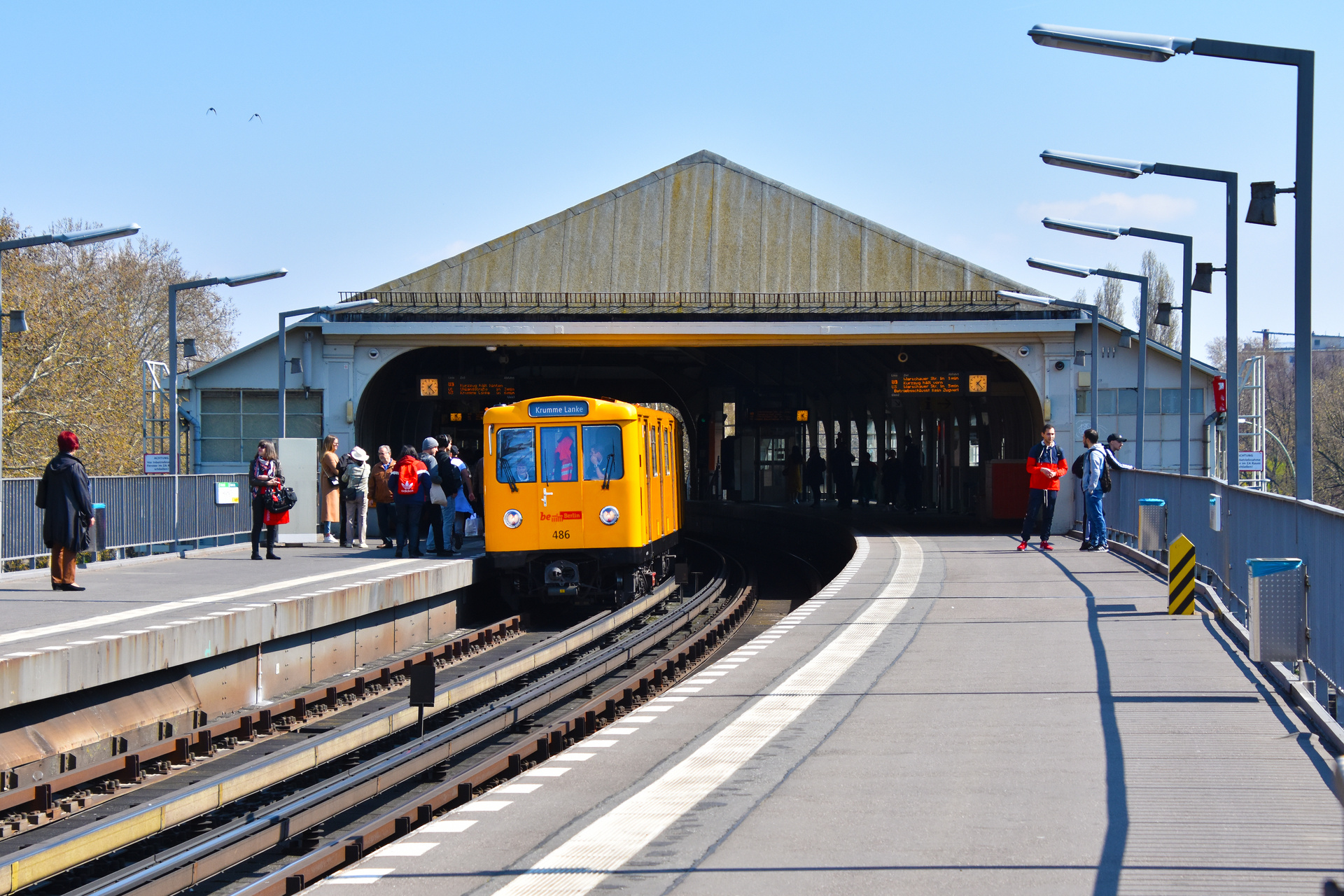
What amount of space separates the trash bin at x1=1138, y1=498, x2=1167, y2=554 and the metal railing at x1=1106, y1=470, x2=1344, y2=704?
191 mm

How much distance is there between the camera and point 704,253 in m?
35.2

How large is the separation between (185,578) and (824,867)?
13.9 meters

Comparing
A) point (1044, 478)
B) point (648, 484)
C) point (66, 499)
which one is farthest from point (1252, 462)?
point (66, 499)

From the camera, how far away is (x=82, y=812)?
998cm

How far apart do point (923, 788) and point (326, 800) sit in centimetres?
414

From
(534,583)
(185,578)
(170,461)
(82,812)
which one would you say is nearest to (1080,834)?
(82,812)

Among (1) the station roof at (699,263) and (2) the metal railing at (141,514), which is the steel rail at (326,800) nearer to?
(2) the metal railing at (141,514)

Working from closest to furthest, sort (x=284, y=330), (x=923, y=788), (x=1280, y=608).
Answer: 1. (x=923, y=788)
2. (x=1280, y=608)
3. (x=284, y=330)

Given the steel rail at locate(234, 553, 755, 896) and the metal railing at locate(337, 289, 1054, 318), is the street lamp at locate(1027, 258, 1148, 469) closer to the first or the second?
the metal railing at locate(337, 289, 1054, 318)

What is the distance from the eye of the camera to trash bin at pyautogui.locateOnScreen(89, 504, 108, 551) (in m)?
18.6

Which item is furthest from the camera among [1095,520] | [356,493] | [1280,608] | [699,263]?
[699,263]

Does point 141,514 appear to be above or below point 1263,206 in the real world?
below

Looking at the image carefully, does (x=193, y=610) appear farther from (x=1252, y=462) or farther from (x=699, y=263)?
(x=1252, y=462)

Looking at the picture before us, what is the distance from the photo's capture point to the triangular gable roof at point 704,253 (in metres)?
34.3
